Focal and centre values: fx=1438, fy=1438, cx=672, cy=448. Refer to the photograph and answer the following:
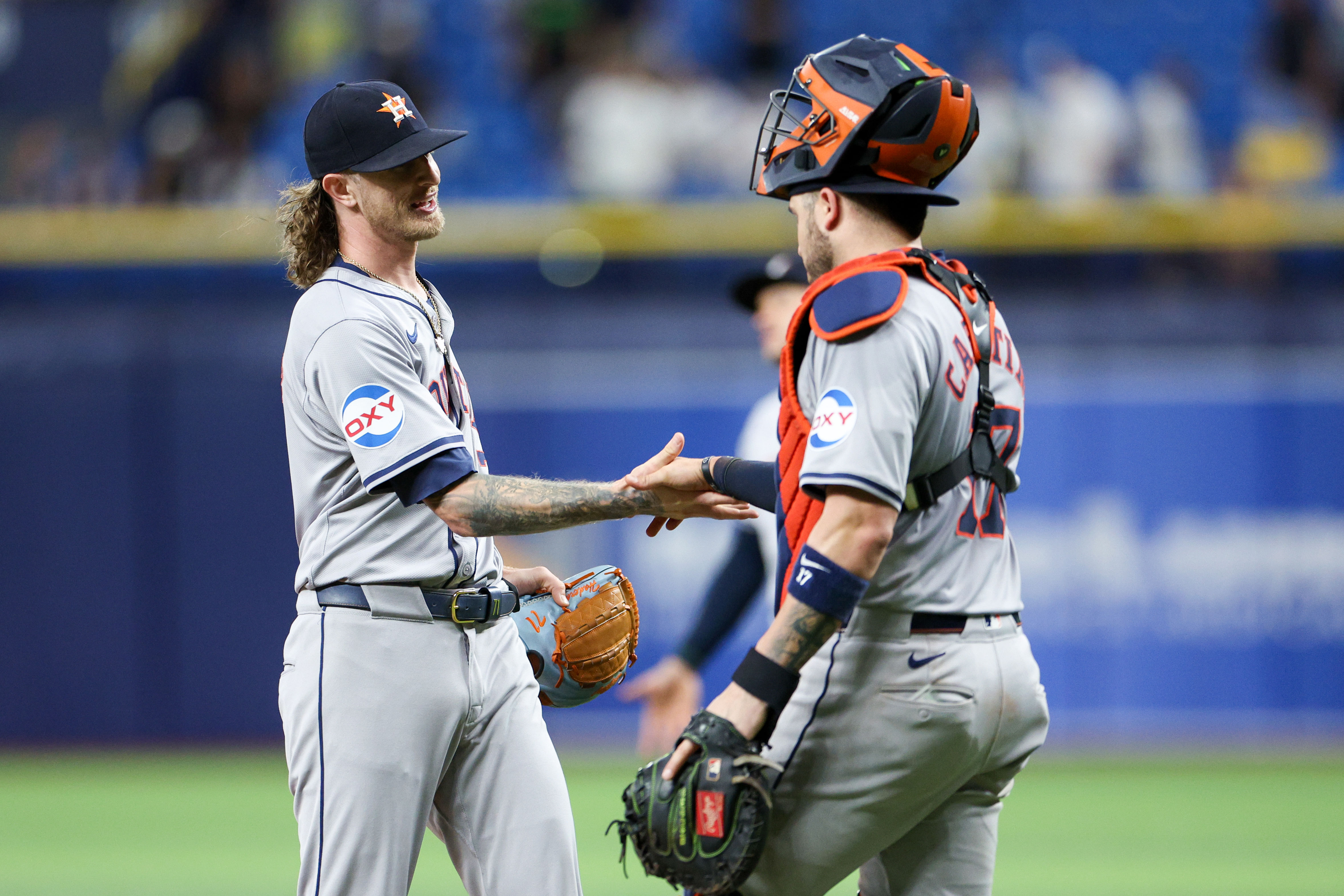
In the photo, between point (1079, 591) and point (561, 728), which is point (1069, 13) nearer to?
point (1079, 591)

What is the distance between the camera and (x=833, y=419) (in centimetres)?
275

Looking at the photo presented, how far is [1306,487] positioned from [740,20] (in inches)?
243

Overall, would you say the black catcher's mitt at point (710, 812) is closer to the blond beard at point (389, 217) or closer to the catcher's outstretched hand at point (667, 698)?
the blond beard at point (389, 217)

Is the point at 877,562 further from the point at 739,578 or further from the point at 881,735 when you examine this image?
the point at 739,578

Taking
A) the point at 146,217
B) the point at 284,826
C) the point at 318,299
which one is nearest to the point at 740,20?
the point at 146,217

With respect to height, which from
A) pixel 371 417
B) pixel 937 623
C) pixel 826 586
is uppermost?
pixel 371 417

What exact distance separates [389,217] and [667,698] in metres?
2.18

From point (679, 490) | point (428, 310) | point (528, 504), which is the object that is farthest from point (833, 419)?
point (428, 310)

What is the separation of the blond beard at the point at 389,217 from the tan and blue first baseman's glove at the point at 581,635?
1022 millimetres

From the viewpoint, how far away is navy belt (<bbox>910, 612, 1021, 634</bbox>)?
114 inches

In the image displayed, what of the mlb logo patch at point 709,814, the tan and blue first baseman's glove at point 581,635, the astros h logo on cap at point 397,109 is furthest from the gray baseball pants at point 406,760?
the astros h logo on cap at point 397,109

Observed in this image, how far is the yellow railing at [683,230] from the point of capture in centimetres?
1031

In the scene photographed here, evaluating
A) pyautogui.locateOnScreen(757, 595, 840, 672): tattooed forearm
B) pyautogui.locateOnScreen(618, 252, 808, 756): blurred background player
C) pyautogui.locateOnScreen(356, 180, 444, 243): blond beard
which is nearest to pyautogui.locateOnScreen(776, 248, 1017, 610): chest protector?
pyautogui.locateOnScreen(757, 595, 840, 672): tattooed forearm

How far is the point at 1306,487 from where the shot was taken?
991 centimetres
